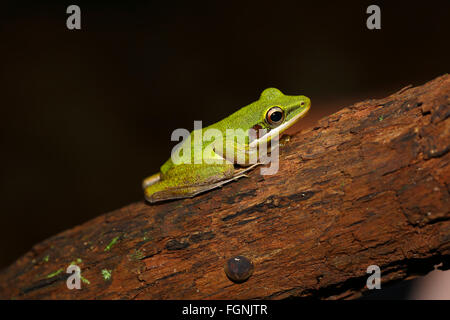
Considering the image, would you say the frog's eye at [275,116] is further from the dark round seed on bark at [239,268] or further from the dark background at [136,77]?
the dark background at [136,77]

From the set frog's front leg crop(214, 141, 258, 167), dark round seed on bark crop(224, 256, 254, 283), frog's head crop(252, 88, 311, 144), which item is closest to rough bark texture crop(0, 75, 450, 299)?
dark round seed on bark crop(224, 256, 254, 283)

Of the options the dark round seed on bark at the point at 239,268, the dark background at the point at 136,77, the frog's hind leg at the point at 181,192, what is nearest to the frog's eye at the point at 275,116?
the frog's hind leg at the point at 181,192

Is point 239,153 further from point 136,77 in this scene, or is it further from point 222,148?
point 136,77

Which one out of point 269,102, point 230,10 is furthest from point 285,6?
point 269,102

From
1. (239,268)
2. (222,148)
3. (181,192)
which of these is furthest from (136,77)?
(239,268)

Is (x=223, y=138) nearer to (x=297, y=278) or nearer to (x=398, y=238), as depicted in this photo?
(x=297, y=278)

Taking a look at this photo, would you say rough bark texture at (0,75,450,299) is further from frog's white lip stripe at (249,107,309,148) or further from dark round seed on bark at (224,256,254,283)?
frog's white lip stripe at (249,107,309,148)
